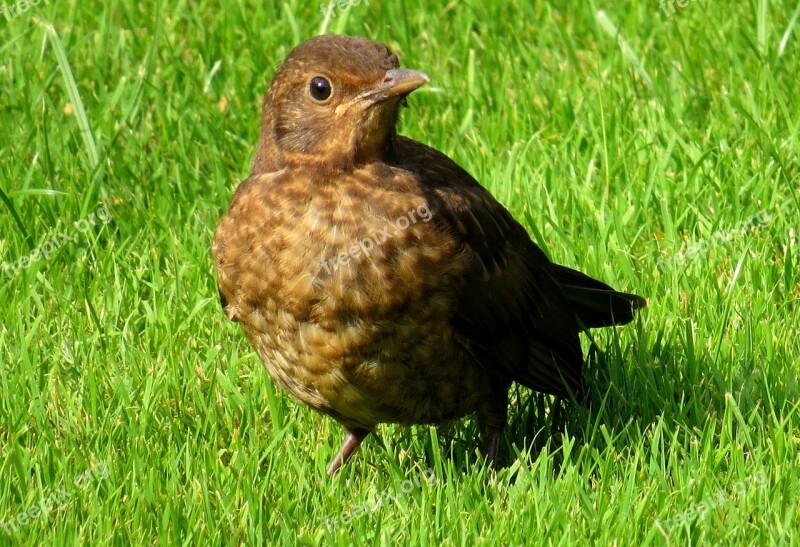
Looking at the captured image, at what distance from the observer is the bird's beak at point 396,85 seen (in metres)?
4.04

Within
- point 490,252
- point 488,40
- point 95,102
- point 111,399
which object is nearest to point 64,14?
point 95,102

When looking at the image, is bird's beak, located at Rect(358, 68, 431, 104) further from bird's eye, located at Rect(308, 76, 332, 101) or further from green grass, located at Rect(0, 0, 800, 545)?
green grass, located at Rect(0, 0, 800, 545)

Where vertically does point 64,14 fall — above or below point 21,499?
above

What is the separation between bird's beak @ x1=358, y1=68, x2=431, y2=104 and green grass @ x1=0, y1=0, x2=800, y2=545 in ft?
4.05

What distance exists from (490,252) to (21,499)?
1708 mm

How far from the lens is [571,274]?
16.6 ft

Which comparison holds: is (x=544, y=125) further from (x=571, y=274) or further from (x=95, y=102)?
(x=95, y=102)

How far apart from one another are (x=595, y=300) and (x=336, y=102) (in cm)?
136

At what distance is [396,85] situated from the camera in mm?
4082

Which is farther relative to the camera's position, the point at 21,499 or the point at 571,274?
the point at 571,274

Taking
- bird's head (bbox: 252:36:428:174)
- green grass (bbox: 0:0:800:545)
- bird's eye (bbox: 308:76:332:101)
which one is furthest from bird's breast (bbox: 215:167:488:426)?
green grass (bbox: 0:0:800:545)

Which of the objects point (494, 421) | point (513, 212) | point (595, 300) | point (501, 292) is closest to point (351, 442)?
point (494, 421)

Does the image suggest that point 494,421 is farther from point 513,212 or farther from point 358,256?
point 513,212

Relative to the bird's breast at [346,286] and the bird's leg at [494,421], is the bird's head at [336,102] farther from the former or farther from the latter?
the bird's leg at [494,421]
